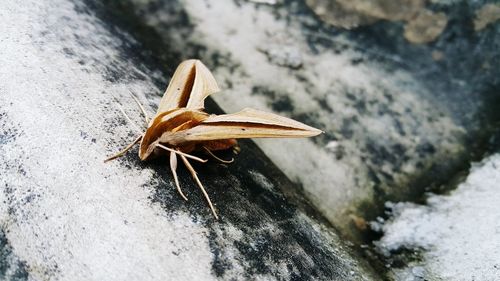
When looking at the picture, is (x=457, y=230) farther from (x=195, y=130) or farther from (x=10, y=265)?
(x=10, y=265)

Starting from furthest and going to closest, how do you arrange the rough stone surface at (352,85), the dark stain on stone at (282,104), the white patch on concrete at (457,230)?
the dark stain on stone at (282,104) → the rough stone surface at (352,85) → the white patch on concrete at (457,230)

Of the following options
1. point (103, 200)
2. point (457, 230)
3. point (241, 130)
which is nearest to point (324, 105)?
point (457, 230)

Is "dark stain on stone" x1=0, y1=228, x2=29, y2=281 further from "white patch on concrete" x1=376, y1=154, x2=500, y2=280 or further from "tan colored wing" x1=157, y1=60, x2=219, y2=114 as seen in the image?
"white patch on concrete" x1=376, y1=154, x2=500, y2=280

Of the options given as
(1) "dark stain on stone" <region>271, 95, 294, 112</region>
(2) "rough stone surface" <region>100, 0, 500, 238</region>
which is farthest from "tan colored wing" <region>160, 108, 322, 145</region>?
(1) "dark stain on stone" <region>271, 95, 294, 112</region>

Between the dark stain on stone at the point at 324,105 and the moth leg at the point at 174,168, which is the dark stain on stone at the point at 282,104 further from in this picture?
the moth leg at the point at 174,168

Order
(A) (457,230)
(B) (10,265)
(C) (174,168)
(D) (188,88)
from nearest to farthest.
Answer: (B) (10,265), (C) (174,168), (D) (188,88), (A) (457,230)

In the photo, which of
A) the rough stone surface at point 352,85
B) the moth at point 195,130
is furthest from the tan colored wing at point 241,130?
the rough stone surface at point 352,85
